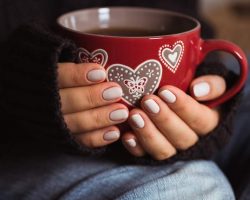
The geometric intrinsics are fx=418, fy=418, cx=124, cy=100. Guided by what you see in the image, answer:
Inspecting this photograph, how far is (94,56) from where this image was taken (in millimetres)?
422

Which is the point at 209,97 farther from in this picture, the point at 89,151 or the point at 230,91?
the point at 89,151

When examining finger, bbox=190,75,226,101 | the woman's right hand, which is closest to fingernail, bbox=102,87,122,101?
the woman's right hand

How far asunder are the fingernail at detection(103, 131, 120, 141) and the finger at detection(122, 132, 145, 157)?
1cm

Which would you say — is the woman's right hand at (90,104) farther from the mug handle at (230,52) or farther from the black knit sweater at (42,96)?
the mug handle at (230,52)

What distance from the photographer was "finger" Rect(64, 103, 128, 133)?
0.44 metres

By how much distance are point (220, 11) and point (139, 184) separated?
4.55 ft

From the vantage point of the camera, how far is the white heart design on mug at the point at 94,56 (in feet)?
1.37

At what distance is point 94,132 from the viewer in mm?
471

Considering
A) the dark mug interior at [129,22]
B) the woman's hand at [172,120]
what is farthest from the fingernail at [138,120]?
the dark mug interior at [129,22]

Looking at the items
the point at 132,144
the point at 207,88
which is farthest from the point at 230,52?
the point at 132,144

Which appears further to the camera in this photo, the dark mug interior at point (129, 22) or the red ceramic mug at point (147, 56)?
the dark mug interior at point (129, 22)

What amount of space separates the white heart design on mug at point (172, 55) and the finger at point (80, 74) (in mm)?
62

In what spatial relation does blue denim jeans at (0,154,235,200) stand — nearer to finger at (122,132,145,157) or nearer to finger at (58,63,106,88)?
finger at (122,132,145,157)

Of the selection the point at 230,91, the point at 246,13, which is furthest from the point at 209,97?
the point at 246,13
